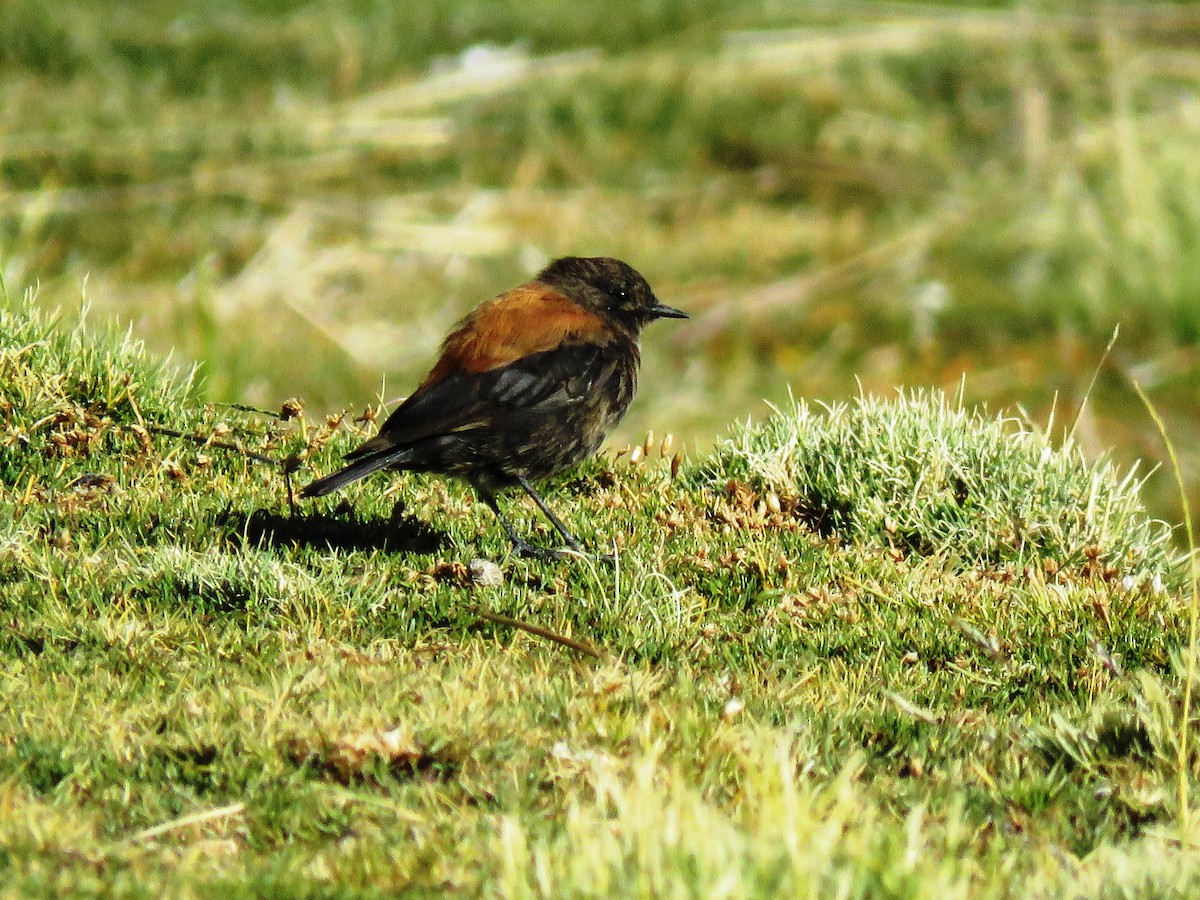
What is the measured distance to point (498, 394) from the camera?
21.2 feet

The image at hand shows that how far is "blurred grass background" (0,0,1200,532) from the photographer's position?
38.8 ft

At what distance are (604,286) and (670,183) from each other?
7.75 m

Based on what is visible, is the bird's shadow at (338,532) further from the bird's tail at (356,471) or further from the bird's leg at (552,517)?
the bird's leg at (552,517)

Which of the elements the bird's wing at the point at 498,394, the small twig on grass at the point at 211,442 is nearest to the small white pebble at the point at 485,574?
→ the bird's wing at the point at 498,394

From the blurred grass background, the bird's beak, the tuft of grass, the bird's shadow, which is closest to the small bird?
the bird's shadow

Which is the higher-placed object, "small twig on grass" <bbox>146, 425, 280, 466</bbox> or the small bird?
the small bird

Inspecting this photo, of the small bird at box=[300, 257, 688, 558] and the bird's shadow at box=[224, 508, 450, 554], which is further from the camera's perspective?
the small bird at box=[300, 257, 688, 558]

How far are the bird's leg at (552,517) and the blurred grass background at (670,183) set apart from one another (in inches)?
134

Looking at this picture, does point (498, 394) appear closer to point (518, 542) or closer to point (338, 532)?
point (518, 542)

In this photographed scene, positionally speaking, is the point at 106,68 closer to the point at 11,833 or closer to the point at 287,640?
the point at 287,640

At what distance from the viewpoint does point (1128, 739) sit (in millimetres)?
4750

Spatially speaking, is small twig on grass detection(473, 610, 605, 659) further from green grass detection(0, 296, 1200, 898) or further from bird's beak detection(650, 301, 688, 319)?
bird's beak detection(650, 301, 688, 319)

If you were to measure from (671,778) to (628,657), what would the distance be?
3.94 feet

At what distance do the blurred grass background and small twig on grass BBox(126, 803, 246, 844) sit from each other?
5.58 m
